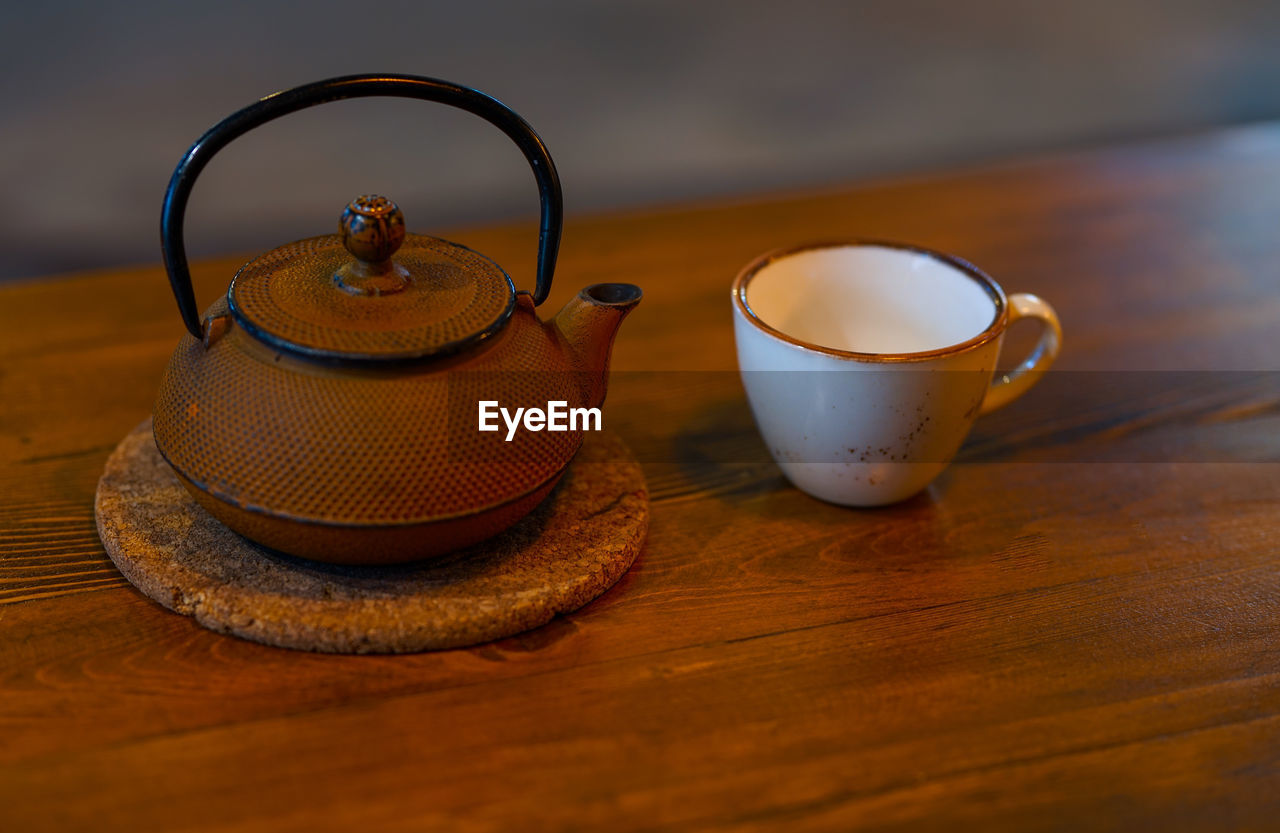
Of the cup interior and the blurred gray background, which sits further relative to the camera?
the blurred gray background

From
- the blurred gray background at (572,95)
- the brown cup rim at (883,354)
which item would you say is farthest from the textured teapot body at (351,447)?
the blurred gray background at (572,95)

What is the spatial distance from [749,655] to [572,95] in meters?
1.17

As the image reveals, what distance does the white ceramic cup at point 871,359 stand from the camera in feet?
2.14

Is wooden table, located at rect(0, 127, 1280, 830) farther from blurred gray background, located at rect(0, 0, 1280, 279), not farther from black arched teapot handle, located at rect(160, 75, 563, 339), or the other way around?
blurred gray background, located at rect(0, 0, 1280, 279)

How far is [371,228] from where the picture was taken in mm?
577

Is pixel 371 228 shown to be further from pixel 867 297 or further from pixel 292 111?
pixel 867 297

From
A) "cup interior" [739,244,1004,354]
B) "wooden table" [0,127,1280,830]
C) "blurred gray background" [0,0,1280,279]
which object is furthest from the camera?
"blurred gray background" [0,0,1280,279]

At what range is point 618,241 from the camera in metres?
1.11

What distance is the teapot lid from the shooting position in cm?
56

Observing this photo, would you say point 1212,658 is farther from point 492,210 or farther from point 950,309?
point 492,210

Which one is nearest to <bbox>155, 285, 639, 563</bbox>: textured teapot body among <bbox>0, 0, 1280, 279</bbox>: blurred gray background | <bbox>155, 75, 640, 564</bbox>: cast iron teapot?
<bbox>155, 75, 640, 564</bbox>: cast iron teapot

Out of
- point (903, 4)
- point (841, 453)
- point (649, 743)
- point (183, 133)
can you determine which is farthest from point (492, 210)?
point (649, 743)

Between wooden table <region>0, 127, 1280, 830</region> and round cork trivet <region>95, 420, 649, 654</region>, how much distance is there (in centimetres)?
1

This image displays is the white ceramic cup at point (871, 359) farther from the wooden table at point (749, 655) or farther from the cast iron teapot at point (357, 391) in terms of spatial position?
the cast iron teapot at point (357, 391)
